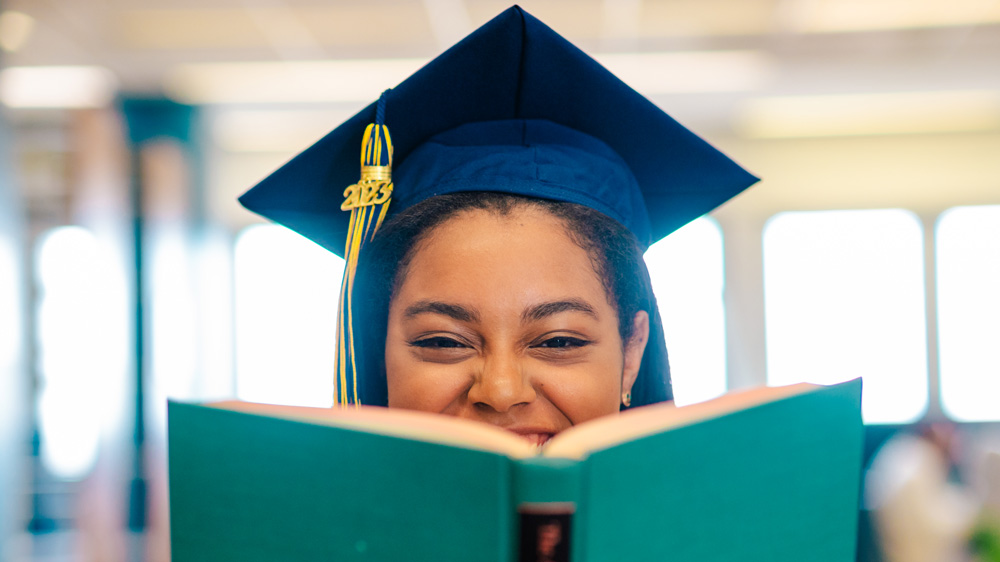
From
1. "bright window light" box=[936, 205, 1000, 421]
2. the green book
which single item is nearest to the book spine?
the green book

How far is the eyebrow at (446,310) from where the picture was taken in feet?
2.50

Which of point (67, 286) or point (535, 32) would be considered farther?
point (67, 286)

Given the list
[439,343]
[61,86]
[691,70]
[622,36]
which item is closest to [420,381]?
[439,343]

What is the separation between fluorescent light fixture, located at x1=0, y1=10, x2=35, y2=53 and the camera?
134 inches

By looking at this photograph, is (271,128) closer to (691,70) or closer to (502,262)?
(691,70)

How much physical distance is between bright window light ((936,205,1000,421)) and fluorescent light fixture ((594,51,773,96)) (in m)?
2.02

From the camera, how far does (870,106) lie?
4.51 meters

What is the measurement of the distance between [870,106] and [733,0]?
5.80 ft

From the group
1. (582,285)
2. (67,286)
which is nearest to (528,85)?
(582,285)

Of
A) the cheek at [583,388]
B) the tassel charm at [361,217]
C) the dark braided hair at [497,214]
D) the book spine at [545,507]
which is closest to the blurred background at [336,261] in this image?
the dark braided hair at [497,214]

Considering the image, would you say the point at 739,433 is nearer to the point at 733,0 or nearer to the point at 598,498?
the point at 598,498

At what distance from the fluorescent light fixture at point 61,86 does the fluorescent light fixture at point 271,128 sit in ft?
2.15

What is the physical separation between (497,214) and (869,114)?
15.2 ft

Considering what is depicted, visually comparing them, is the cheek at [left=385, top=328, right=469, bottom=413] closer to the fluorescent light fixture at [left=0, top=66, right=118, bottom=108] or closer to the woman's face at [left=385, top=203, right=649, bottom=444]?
the woman's face at [left=385, top=203, right=649, bottom=444]
